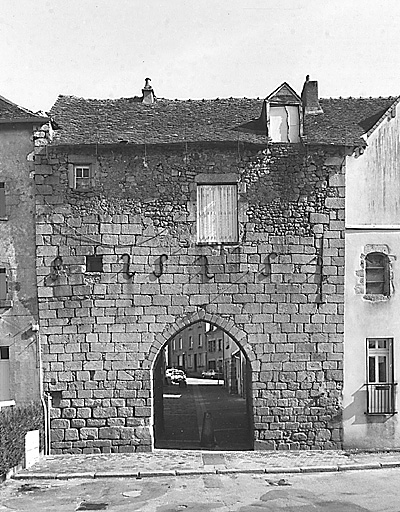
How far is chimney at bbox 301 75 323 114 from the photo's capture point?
1598 centimetres

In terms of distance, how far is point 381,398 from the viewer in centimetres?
1418

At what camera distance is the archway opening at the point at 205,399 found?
15.0 meters

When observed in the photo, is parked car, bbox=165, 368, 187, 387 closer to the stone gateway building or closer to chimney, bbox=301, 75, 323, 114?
the stone gateway building

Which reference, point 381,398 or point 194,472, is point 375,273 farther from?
point 194,472

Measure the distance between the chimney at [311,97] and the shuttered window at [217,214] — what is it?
10.5ft

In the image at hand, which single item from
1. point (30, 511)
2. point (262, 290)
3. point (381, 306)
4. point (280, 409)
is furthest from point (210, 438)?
point (30, 511)

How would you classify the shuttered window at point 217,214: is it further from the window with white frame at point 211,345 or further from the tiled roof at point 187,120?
the window with white frame at point 211,345

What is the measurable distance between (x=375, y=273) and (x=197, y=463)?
546 centimetres

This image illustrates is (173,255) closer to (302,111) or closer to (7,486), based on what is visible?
(302,111)

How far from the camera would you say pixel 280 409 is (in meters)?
14.1

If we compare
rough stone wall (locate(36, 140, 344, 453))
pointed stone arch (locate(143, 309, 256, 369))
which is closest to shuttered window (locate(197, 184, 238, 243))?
rough stone wall (locate(36, 140, 344, 453))

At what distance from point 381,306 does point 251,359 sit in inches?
116

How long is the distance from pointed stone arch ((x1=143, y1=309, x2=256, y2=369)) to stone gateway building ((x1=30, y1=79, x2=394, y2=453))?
0.10 feet

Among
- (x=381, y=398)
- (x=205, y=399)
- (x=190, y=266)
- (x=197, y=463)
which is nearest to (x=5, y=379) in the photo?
(x=197, y=463)
